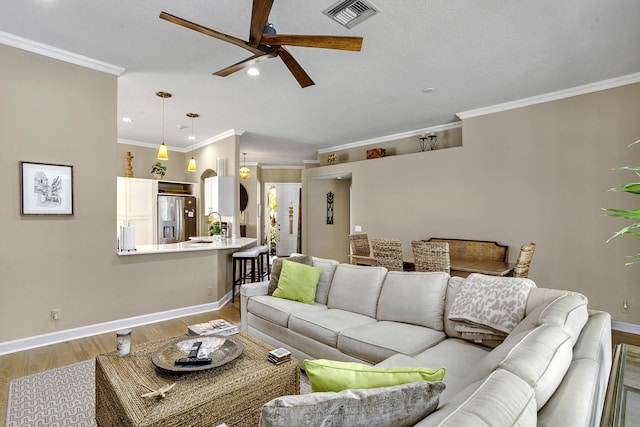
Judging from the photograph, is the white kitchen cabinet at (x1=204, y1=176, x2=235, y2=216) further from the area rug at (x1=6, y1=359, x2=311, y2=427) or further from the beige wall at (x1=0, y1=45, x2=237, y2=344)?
the area rug at (x1=6, y1=359, x2=311, y2=427)

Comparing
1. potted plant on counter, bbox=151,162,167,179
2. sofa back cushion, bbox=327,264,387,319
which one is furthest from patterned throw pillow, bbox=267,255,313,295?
potted plant on counter, bbox=151,162,167,179

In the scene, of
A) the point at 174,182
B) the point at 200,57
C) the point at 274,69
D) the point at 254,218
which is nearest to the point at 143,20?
the point at 200,57

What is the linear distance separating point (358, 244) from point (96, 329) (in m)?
3.61

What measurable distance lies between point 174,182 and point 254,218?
9.40 ft

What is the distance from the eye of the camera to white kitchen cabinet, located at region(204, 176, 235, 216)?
586 centimetres

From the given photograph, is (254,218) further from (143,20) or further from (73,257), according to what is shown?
(143,20)

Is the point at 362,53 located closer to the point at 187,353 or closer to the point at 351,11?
the point at 351,11

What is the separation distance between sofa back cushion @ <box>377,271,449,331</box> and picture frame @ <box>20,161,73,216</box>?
338 cm

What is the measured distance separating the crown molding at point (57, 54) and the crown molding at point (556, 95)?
4763mm

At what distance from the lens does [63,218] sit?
11.1 feet

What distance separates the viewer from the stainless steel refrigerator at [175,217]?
671cm

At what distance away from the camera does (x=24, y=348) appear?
3.20 meters

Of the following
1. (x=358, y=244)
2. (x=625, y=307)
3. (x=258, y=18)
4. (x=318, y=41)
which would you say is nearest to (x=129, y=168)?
(x=358, y=244)

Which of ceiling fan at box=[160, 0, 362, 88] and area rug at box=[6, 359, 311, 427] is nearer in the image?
ceiling fan at box=[160, 0, 362, 88]
